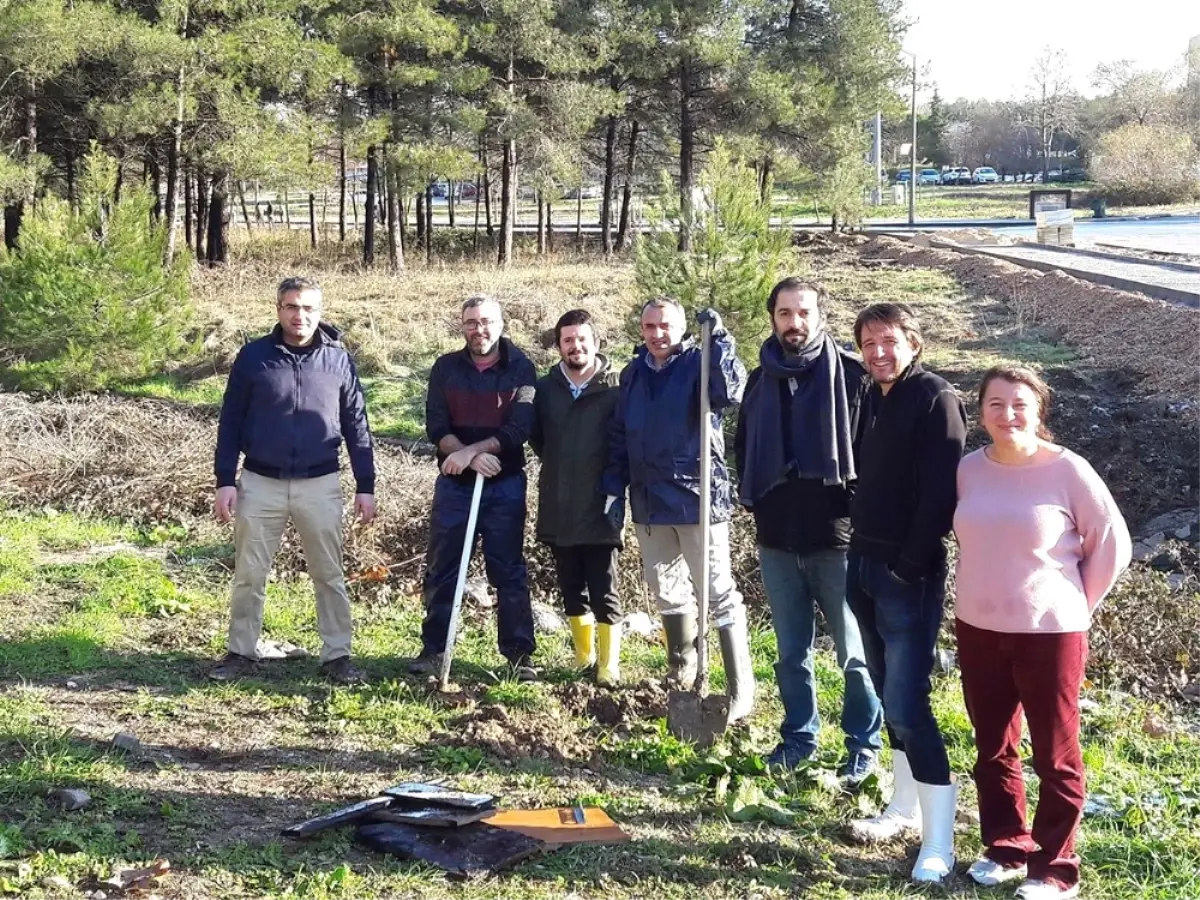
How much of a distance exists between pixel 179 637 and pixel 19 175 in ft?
51.0

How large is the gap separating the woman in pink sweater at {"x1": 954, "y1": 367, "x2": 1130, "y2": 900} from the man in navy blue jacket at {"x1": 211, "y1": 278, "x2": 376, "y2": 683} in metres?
3.15

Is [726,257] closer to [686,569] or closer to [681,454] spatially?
[686,569]

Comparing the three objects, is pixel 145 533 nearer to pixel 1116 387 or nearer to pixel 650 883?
pixel 650 883

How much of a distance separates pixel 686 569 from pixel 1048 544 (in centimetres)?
223

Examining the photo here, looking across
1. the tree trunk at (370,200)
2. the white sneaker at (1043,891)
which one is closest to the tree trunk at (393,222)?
the tree trunk at (370,200)

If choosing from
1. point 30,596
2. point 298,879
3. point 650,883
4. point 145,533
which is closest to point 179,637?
point 30,596

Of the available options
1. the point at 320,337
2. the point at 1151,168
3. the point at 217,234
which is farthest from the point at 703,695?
the point at 1151,168

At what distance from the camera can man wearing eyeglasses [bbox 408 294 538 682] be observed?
5680 millimetres

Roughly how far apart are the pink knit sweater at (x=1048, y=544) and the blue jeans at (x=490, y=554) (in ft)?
9.10

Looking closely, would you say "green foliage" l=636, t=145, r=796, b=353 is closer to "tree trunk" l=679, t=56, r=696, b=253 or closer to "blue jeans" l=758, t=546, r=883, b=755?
"blue jeans" l=758, t=546, r=883, b=755

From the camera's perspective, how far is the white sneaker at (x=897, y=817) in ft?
13.5

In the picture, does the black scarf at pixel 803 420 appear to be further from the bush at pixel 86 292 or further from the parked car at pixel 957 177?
the parked car at pixel 957 177

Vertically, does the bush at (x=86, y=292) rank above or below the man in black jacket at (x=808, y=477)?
above

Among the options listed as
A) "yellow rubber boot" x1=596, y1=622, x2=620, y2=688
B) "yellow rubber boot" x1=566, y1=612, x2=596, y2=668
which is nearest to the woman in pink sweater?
"yellow rubber boot" x1=596, y1=622, x2=620, y2=688
